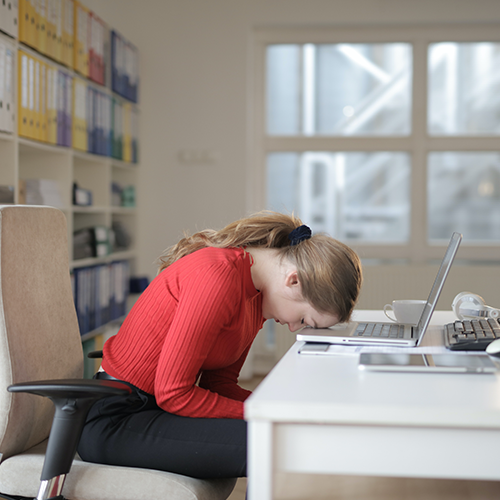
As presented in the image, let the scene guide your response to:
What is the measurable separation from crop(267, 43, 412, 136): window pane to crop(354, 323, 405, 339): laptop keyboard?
8.23ft

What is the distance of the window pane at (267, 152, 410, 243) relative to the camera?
3.76 meters

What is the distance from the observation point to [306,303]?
1.23 meters

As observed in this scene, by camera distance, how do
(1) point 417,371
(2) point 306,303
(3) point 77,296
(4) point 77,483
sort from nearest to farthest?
(1) point 417,371
(4) point 77,483
(2) point 306,303
(3) point 77,296

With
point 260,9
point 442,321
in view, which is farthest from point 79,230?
point 442,321

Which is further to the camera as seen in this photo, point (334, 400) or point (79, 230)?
point (79, 230)

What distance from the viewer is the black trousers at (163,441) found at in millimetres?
1023

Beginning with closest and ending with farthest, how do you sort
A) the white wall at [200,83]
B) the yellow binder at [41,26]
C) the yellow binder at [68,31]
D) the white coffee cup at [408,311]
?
1. the white coffee cup at [408,311]
2. the yellow binder at [41,26]
3. the yellow binder at [68,31]
4. the white wall at [200,83]

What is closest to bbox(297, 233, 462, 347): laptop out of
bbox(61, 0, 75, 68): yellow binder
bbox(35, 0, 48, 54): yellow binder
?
bbox(35, 0, 48, 54): yellow binder

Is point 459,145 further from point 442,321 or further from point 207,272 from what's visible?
point 207,272

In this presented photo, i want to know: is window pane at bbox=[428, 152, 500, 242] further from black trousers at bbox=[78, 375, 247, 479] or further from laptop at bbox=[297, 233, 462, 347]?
black trousers at bbox=[78, 375, 247, 479]

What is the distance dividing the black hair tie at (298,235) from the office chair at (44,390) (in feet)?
1.58

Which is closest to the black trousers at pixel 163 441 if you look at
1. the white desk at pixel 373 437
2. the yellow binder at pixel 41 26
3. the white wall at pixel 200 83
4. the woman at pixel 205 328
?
the woman at pixel 205 328

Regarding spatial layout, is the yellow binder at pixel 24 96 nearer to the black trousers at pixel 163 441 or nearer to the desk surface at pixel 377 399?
the black trousers at pixel 163 441

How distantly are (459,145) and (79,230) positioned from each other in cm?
237
